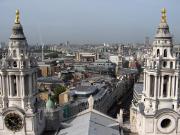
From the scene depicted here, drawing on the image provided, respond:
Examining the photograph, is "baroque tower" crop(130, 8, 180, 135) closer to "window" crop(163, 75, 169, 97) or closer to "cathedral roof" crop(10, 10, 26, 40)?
"window" crop(163, 75, 169, 97)

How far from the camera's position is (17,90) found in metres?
44.9

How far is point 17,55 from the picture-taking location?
145 feet

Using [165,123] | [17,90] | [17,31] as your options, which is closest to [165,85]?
[165,123]

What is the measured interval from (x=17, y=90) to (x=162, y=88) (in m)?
22.1

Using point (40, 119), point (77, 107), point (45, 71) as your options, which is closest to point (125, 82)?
point (45, 71)

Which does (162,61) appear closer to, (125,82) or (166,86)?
(166,86)

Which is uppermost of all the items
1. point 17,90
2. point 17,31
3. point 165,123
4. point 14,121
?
point 17,31

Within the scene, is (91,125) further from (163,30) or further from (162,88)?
(163,30)

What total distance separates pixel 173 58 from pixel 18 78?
926 inches

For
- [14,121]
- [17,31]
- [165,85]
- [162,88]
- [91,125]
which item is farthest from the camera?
[165,85]

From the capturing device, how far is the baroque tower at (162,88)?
43.8 meters

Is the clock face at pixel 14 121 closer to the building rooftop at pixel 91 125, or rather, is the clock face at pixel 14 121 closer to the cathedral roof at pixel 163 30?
the building rooftop at pixel 91 125

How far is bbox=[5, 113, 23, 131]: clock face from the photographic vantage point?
146 ft

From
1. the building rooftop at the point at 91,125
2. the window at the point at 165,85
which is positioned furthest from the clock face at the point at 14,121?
the window at the point at 165,85
